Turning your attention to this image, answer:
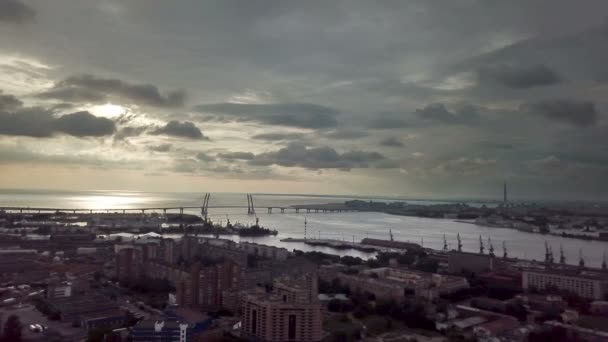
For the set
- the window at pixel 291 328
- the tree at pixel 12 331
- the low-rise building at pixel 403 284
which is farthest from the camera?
the low-rise building at pixel 403 284

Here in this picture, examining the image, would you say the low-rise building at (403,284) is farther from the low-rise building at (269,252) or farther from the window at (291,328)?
the low-rise building at (269,252)

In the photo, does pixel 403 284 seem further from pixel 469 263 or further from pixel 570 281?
pixel 469 263

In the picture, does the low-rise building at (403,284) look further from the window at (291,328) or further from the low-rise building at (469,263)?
the window at (291,328)

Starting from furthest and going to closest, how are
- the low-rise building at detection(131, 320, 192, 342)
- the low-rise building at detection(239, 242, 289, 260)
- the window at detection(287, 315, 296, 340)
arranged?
the low-rise building at detection(239, 242, 289, 260), the window at detection(287, 315, 296, 340), the low-rise building at detection(131, 320, 192, 342)

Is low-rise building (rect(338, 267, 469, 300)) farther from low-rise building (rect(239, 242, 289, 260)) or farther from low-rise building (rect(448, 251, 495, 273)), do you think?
low-rise building (rect(239, 242, 289, 260))

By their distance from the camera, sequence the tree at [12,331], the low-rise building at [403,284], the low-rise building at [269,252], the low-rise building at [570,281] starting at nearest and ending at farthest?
the tree at [12,331], the low-rise building at [403,284], the low-rise building at [570,281], the low-rise building at [269,252]

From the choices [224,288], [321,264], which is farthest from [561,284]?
[224,288]

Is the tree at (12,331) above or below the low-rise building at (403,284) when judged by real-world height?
above

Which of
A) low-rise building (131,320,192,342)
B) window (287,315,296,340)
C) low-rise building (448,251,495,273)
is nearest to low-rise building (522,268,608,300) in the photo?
low-rise building (448,251,495,273)

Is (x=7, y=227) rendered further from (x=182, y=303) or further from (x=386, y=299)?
(x=386, y=299)

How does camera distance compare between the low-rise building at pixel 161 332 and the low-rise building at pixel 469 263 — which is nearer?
the low-rise building at pixel 161 332

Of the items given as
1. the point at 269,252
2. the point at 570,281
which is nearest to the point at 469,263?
the point at 570,281

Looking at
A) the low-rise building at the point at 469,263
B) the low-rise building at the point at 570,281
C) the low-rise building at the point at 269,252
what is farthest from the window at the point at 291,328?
the low-rise building at the point at 269,252
